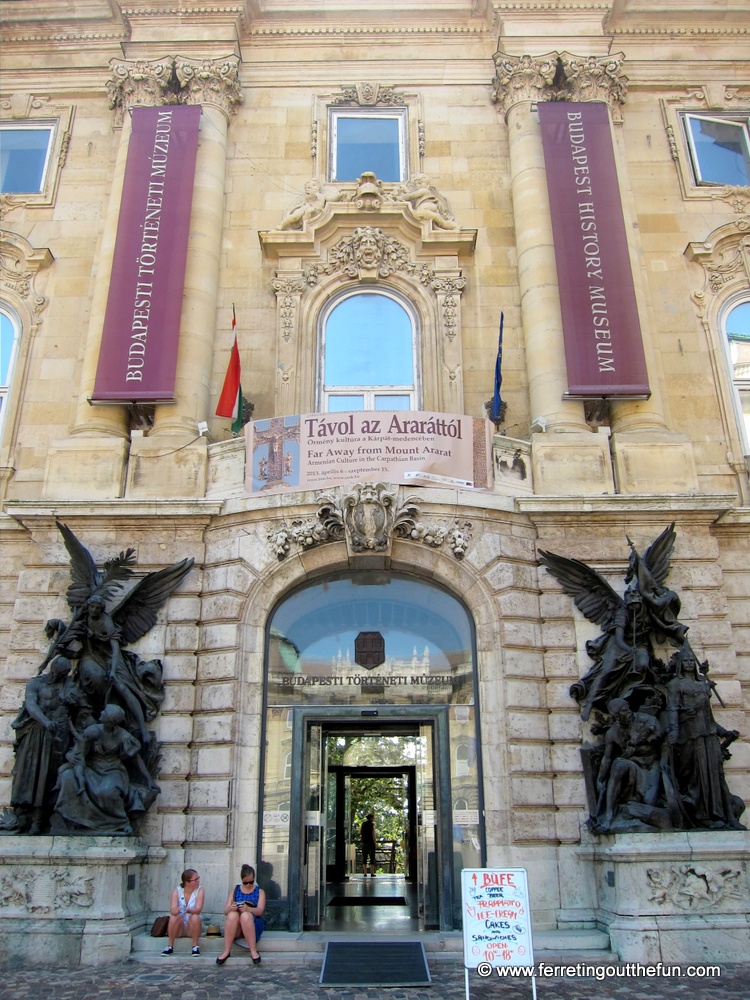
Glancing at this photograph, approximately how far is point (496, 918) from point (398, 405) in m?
10.1

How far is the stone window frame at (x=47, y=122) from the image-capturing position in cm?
1850

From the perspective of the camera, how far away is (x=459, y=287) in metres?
17.0

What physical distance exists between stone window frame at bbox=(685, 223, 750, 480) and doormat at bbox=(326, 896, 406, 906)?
35.7 ft

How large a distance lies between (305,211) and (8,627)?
9694 millimetres

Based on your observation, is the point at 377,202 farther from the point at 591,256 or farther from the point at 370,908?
the point at 370,908

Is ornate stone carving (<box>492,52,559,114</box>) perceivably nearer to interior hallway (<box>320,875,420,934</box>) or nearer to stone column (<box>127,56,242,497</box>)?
stone column (<box>127,56,242,497</box>)

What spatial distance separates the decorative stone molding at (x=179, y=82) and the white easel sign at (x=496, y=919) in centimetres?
1607

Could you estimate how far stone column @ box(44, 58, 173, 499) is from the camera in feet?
47.9

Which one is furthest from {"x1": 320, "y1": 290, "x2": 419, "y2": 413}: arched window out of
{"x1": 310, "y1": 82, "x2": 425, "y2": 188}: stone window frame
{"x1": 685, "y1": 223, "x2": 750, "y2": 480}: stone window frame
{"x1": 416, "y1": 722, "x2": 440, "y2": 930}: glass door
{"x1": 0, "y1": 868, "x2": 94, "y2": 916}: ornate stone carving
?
{"x1": 0, "y1": 868, "x2": 94, "y2": 916}: ornate stone carving

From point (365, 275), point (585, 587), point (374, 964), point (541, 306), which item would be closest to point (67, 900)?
point (374, 964)

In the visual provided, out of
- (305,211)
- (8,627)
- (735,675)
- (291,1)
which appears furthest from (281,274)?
(735,675)

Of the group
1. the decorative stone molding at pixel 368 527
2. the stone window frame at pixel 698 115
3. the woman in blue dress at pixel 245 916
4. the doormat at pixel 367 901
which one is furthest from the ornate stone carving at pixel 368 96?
the doormat at pixel 367 901

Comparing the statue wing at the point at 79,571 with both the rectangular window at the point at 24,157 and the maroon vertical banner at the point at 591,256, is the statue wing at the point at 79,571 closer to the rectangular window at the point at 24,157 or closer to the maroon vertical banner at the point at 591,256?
the maroon vertical banner at the point at 591,256

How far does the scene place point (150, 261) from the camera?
16.4 metres
